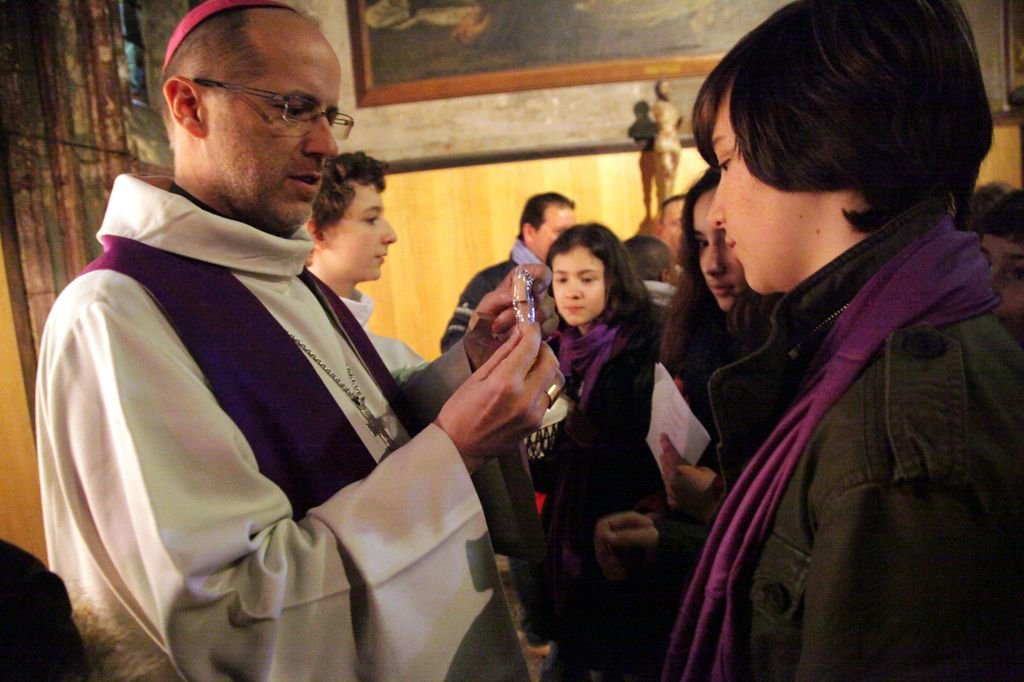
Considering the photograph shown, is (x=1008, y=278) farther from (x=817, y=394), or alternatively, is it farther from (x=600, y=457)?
(x=817, y=394)

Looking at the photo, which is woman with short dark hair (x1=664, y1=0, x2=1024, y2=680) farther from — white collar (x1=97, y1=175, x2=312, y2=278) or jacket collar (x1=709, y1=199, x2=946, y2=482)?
white collar (x1=97, y1=175, x2=312, y2=278)

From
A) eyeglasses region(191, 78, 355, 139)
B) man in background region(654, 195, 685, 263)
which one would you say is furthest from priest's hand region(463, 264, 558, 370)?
man in background region(654, 195, 685, 263)

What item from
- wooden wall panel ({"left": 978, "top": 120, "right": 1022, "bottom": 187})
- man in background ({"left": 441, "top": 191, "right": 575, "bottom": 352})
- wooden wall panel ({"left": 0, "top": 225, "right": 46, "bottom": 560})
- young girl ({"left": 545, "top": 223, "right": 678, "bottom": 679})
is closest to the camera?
young girl ({"left": 545, "top": 223, "right": 678, "bottom": 679})

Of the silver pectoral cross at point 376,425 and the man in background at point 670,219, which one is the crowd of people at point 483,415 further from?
the man in background at point 670,219

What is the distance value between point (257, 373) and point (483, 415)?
413 millimetres

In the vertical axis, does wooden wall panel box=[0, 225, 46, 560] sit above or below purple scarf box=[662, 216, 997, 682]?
below

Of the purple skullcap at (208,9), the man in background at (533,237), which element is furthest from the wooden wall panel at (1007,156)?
the purple skullcap at (208,9)

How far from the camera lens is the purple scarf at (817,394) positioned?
31.7 inches

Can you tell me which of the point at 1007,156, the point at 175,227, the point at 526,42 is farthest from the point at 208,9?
the point at 1007,156

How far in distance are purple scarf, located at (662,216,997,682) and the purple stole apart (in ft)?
2.19

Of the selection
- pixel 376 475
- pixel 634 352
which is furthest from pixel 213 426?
pixel 634 352

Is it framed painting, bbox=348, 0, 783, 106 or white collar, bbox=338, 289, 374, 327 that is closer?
white collar, bbox=338, 289, 374, 327

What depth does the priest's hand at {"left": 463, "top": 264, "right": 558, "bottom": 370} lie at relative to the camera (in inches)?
62.4

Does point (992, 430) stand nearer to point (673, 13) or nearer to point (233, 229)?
point (233, 229)
